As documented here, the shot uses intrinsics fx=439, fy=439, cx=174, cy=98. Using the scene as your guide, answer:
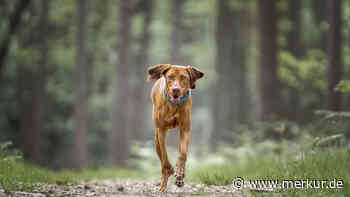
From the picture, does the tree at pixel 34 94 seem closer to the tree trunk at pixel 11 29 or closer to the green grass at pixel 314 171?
the tree trunk at pixel 11 29

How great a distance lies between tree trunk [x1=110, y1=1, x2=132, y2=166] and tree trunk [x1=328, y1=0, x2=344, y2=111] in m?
10.6

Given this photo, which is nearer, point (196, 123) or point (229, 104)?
point (229, 104)

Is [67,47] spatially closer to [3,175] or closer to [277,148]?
[277,148]

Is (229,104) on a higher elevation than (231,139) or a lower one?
higher

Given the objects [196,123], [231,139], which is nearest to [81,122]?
A: [231,139]

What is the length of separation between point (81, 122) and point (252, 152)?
9.94 meters

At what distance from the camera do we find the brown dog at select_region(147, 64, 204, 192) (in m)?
6.41

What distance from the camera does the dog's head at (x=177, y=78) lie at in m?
6.30

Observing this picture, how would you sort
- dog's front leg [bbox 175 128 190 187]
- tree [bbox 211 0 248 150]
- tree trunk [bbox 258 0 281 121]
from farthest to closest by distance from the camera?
1. tree [bbox 211 0 248 150]
2. tree trunk [bbox 258 0 281 121]
3. dog's front leg [bbox 175 128 190 187]

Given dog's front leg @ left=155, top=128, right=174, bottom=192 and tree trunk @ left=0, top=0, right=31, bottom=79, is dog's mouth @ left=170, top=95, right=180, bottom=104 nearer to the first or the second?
dog's front leg @ left=155, top=128, right=174, bottom=192

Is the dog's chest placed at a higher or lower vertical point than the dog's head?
lower

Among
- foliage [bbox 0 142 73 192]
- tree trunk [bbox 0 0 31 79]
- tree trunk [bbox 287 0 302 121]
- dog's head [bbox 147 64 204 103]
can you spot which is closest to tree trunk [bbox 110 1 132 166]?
tree trunk [bbox 0 0 31 79]

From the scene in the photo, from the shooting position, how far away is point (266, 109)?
47.4 ft

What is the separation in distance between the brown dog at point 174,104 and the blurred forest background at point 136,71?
430 centimetres
